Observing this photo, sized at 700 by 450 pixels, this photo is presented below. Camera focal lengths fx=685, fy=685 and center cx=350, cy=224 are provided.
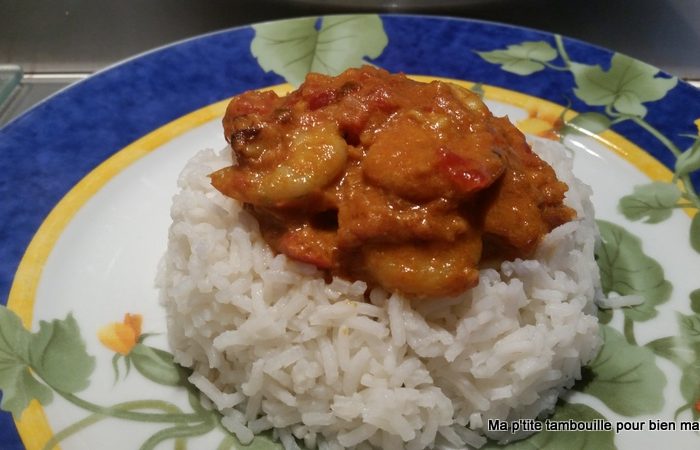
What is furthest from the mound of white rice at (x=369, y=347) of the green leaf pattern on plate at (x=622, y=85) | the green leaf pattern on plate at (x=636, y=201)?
the green leaf pattern on plate at (x=622, y=85)

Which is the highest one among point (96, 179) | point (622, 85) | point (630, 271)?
point (96, 179)

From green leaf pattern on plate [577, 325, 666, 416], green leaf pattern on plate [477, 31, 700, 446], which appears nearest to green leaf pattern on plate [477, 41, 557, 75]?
green leaf pattern on plate [477, 31, 700, 446]

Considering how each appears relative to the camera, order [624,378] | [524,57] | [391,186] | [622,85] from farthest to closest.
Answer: [524,57]
[622,85]
[624,378]
[391,186]

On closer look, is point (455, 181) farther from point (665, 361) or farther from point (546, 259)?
point (665, 361)

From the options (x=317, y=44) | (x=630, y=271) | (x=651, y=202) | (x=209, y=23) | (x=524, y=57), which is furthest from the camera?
(x=209, y=23)

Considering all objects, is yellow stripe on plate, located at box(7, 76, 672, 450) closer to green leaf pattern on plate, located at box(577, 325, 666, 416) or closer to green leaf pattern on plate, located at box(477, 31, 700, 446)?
green leaf pattern on plate, located at box(477, 31, 700, 446)

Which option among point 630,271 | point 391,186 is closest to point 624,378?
point 630,271

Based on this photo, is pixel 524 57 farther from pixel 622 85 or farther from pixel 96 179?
pixel 96 179
